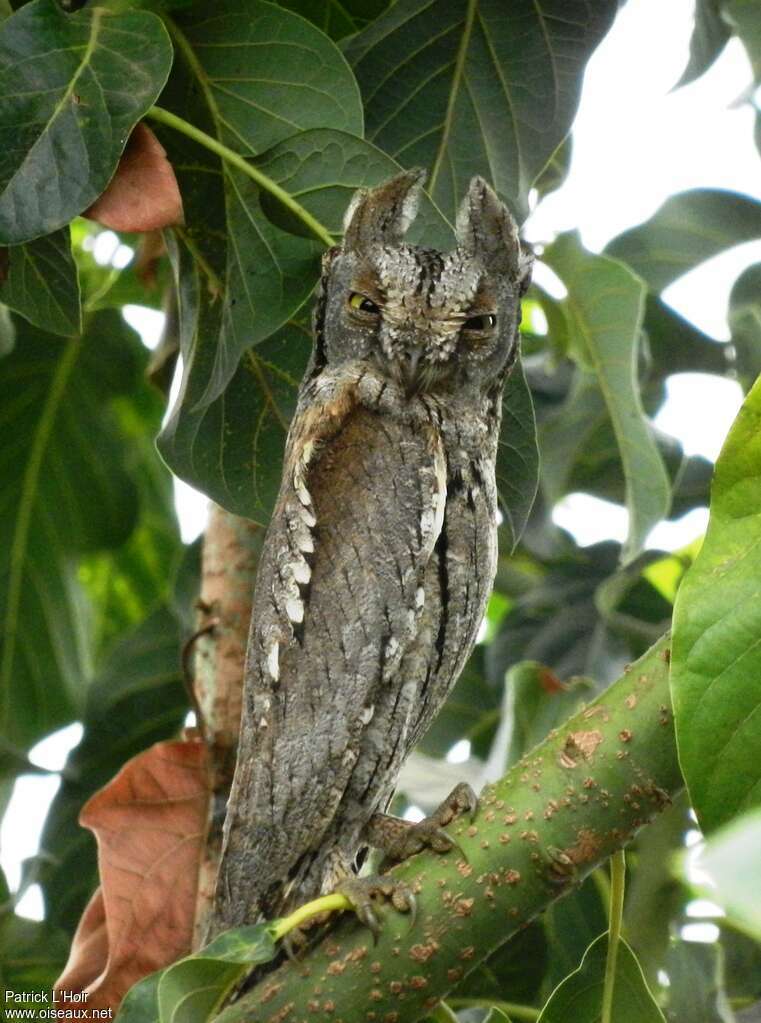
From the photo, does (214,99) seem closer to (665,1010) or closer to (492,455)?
(492,455)

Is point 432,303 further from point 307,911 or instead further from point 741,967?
point 741,967

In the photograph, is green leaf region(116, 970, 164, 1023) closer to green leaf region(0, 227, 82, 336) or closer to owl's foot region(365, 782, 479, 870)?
owl's foot region(365, 782, 479, 870)

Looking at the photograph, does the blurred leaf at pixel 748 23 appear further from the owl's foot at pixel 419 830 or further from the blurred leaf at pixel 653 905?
the owl's foot at pixel 419 830

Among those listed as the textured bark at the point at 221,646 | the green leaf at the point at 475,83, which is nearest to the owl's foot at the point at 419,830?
the textured bark at the point at 221,646

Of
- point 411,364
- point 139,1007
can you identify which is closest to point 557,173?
point 411,364

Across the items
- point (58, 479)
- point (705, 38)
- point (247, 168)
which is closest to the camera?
point (247, 168)

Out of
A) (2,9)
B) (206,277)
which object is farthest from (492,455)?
(2,9)
